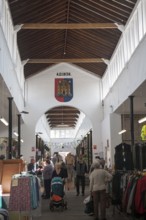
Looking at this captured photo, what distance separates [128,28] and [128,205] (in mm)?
9000

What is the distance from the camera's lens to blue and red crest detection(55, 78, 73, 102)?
2508 centimetres

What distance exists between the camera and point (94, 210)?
10242 mm

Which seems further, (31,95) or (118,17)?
(31,95)

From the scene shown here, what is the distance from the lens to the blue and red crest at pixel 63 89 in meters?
25.1

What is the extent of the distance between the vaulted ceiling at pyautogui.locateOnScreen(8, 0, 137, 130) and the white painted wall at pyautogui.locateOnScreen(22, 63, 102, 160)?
36.6 inches

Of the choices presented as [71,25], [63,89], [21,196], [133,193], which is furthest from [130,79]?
A: [63,89]

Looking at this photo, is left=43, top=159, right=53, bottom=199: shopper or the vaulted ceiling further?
the vaulted ceiling

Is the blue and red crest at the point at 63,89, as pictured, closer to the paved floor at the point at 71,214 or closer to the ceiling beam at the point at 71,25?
the ceiling beam at the point at 71,25

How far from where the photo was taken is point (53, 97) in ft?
82.5

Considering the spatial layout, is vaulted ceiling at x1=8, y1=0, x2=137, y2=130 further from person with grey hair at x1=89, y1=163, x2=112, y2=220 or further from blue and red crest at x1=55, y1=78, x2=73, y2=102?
person with grey hair at x1=89, y1=163, x2=112, y2=220

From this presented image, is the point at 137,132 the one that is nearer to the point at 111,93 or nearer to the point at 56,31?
the point at 111,93

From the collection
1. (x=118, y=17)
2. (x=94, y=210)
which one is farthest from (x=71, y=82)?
(x=94, y=210)

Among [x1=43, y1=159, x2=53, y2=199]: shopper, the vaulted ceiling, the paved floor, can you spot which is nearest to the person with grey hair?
the paved floor

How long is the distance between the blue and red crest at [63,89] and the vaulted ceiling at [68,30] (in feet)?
4.70
